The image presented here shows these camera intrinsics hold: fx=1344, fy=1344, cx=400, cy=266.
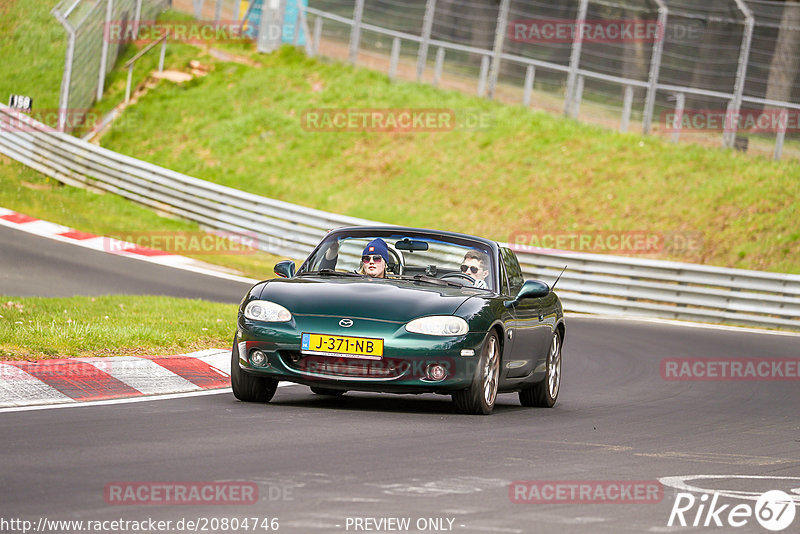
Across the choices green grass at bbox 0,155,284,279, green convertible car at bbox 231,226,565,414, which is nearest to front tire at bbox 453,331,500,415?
green convertible car at bbox 231,226,565,414

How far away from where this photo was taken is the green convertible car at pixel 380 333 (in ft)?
29.4

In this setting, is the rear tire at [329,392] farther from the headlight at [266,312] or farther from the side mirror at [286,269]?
the headlight at [266,312]

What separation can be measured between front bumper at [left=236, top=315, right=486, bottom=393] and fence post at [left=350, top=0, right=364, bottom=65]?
27.7 meters

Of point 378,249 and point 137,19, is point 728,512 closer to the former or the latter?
point 378,249

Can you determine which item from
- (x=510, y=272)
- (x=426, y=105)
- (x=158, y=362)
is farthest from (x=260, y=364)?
(x=426, y=105)

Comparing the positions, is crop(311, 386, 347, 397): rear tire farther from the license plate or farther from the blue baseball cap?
the license plate

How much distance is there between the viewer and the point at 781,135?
94.2 feet

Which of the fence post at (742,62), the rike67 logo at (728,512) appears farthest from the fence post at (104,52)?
the rike67 logo at (728,512)

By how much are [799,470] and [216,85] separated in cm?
3333

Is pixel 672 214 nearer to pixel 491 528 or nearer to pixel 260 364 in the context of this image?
pixel 260 364

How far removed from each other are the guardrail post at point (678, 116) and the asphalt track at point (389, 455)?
18.3 meters

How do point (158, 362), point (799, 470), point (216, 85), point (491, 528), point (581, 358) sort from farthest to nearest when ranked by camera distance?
point (216, 85) → point (581, 358) → point (158, 362) → point (799, 470) → point (491, 528)

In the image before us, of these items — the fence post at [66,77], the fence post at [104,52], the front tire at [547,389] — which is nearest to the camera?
the front tire at [547,389]

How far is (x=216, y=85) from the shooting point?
39.4 meters
